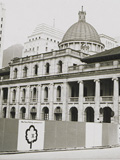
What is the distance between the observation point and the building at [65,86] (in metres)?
45.7

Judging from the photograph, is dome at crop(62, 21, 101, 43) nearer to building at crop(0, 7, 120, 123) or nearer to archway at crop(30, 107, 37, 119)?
building at crop(0, 7, 120, 123)

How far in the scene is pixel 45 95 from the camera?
55.8m

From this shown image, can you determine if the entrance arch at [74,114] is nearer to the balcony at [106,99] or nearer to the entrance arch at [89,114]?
the entrance arch at [89,114]

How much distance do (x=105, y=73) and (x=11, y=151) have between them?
29630 millimetres

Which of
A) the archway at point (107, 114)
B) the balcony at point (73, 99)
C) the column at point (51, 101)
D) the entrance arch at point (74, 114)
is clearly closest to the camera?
the archway at point (107, 114)

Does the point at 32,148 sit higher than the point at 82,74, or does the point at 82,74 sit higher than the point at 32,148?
the point at 82,74

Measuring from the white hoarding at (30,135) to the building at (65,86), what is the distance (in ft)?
80.7

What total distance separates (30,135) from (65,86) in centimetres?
3260

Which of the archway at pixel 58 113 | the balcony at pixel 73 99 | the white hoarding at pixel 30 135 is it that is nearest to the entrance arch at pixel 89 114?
the balcony at pixel 73 99

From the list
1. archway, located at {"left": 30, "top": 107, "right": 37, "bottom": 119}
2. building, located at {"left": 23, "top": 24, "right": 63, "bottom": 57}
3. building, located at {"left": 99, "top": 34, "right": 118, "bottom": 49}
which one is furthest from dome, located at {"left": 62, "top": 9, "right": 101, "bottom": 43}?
building, located at {"left": 99, "top": 34, "right": 118, "bottom": 49}

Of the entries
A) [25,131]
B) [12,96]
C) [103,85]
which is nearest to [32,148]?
[25,131]

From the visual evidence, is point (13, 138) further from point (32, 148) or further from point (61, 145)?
point (61, 145)

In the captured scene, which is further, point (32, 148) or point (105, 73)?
point (105, 73)

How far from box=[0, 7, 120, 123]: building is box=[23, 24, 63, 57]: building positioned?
201 feet
